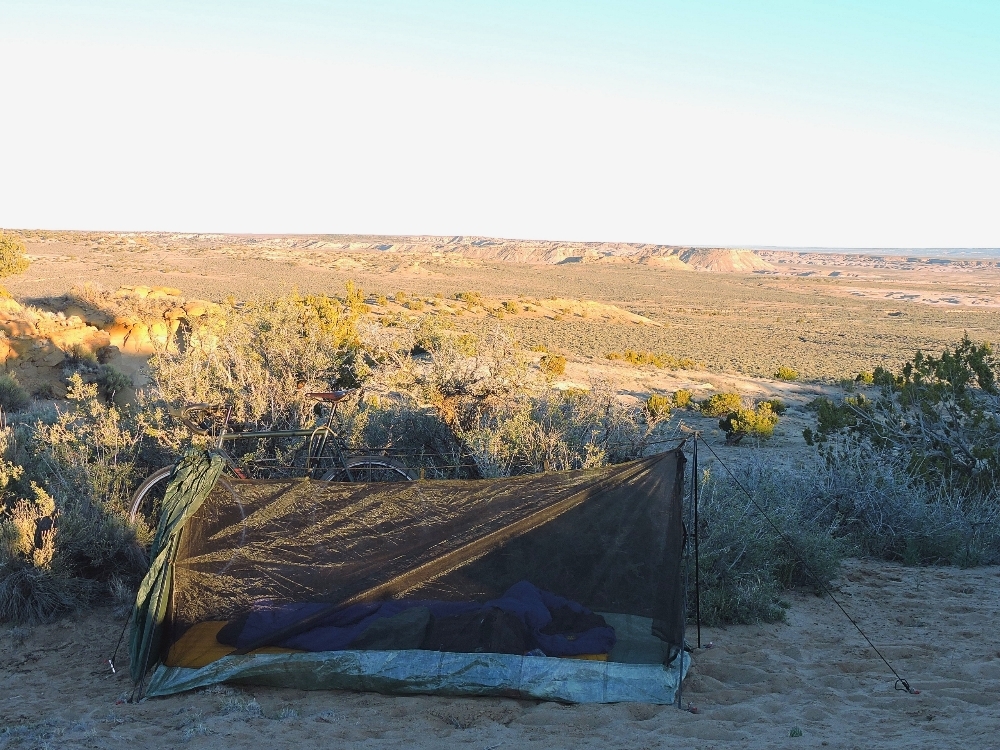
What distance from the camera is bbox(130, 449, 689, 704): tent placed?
470 cm

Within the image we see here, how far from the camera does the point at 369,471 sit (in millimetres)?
6691

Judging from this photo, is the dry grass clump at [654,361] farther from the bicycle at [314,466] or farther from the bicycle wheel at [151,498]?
the bicycle wheel at [151,498]

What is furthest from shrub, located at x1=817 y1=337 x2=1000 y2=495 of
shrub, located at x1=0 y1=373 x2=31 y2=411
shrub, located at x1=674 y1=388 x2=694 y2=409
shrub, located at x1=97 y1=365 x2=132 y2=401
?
shrub, located at x1=0 y1=373 x2=31 y2=411

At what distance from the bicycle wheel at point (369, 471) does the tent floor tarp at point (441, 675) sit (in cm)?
177

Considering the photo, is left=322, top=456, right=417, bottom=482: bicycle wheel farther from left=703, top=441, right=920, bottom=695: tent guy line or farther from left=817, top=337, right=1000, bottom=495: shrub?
left=817, top=337, right=1000, bottom=495: shrub

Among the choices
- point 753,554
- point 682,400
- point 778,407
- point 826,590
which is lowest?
point 778,407

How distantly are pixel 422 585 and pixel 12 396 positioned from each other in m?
9.79

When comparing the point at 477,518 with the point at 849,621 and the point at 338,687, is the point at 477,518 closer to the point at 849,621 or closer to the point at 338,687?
the point at 338,687

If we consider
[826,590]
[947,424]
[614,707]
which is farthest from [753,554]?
[947,424]

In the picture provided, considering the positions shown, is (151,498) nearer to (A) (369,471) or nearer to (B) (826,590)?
(A) (369,471)

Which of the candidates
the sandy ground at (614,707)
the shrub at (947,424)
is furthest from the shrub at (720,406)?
the sandy ground at (614,707)

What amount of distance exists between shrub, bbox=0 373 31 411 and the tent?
8.55 meters

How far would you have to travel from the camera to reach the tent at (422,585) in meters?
4.70

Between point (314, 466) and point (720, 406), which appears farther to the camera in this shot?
point (720, 406)
